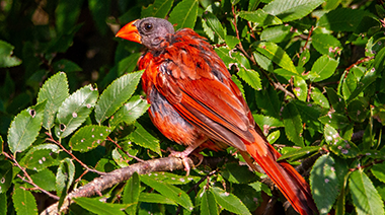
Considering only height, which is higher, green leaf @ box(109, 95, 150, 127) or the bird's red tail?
green leaf @ box(109, 95, 150, 127)

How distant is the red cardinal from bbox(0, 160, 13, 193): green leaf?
115 centimetres

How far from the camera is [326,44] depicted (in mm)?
3129

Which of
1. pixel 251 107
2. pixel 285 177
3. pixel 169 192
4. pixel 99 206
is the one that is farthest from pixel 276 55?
pixel 99 206

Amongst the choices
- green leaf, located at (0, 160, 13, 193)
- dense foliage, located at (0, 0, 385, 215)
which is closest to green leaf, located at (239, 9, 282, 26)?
dense foliage, located at (0, 0, 385, 215)

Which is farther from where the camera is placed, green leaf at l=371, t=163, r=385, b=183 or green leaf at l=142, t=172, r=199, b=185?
green leaf at l=142, t=172, r=199, b=185

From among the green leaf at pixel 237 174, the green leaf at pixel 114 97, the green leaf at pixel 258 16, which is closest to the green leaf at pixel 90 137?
the green leaf at pixel 114 97

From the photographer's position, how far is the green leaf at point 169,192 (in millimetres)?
2306

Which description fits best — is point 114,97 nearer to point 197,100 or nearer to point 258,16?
point 197,100

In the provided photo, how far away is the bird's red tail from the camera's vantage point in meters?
2.53

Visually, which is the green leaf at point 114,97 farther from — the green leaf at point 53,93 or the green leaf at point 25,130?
the green leaf at point 25,130

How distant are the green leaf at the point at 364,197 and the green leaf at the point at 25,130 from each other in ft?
5.02

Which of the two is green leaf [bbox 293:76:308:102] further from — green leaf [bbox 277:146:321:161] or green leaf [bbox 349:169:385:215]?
green leaf [bbox 349:169:385:215]

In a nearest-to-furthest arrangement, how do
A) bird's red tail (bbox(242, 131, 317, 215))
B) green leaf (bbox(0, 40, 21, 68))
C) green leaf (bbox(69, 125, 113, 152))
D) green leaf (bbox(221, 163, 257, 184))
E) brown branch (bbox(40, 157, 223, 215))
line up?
brown branch (bbox(40, 157, 223, 215)) < green leaf (bbox(69, 125, 113, 152)) < bird's red tail (bbox(242, 131, 317, 215)) < green leaf (bbox(221, 163, 257, 184)) < green leaf (bbox(0, 40, 21, 68))

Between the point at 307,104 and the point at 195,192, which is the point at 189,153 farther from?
the point at 307,104
